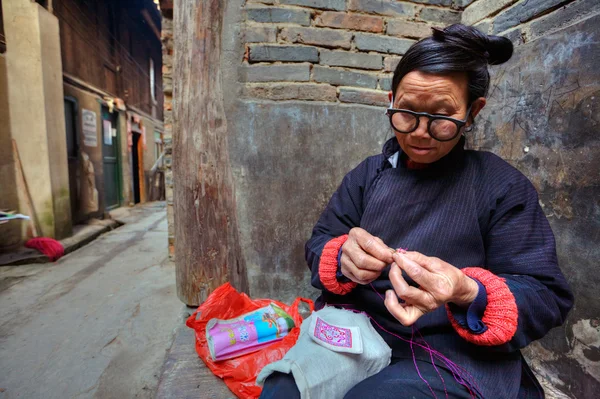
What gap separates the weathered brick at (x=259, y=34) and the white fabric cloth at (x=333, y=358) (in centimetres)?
173

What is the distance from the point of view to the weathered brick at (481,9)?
1.83 metres

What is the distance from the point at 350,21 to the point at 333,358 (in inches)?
78.7

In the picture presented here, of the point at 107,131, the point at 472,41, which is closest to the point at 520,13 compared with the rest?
the point at 472,41

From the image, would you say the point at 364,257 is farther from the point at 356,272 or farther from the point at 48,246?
the point at 48,246

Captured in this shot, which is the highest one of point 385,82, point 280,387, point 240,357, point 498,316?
point 385,82

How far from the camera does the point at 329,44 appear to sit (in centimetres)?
201

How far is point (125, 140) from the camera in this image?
875 centimetres

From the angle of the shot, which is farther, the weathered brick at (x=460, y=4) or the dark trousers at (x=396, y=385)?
the weathered brick at (x=460, y=4)

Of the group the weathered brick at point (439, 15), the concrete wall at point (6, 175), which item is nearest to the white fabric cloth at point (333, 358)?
the weathered brick at point (439, 15)

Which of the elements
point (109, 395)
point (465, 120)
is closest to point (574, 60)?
point (465, 120)

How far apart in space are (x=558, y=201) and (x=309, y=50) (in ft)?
5.39

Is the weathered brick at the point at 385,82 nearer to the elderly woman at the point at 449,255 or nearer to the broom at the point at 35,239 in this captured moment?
the elderly woman at the point at 449,255

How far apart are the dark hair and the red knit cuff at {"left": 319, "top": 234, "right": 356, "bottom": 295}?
2.07 feet

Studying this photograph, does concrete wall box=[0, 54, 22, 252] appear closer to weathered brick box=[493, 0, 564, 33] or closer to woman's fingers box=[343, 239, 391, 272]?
woman's fingers box=[343, 239, 391, 272]
